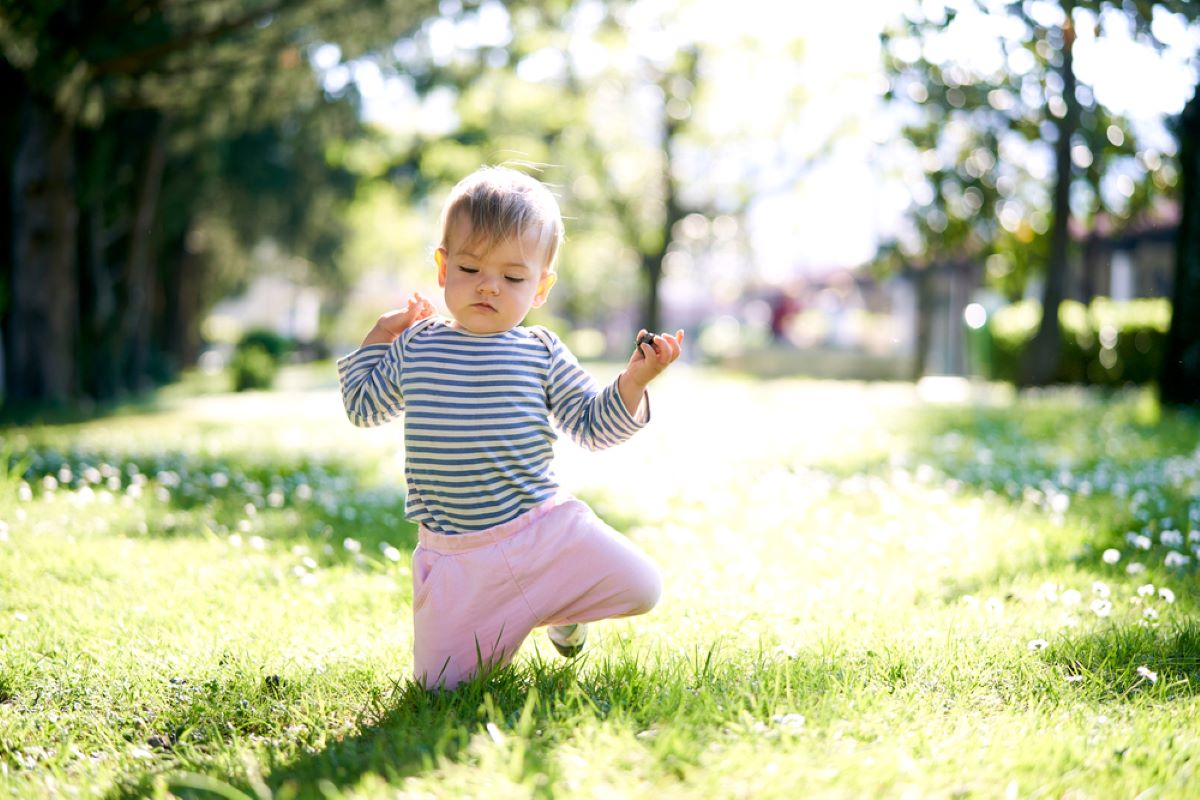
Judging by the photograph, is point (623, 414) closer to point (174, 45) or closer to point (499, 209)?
point (499, 209)

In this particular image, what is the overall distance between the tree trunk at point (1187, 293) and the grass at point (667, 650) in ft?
20.6

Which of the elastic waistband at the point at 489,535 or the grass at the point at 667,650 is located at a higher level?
the elastic waistband at the point at 489,535

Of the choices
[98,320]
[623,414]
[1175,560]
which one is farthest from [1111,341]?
[623,414]

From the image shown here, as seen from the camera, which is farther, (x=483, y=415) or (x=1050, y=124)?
(x=1050, y=124)

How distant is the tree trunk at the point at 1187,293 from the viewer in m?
13.5

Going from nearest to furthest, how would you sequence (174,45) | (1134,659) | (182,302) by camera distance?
1. (1134,659)
2. (174,45)
3. (182,302)

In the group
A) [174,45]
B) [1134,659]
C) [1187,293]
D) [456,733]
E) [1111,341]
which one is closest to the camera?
[456,733]

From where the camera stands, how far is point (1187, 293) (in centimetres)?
1355

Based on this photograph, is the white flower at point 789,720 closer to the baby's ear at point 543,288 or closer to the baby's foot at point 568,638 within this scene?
the baby's foot at point 568,638

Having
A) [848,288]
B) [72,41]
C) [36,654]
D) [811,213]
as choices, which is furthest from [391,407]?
[848,288]

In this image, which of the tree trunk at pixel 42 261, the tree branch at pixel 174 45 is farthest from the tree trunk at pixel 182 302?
the tree branch at pixel 174 45

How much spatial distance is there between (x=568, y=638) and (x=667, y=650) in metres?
0.33

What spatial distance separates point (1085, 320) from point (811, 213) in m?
15.6

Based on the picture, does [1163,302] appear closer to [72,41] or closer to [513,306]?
[72,41]
